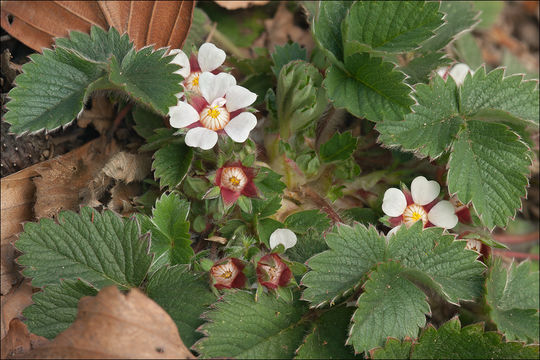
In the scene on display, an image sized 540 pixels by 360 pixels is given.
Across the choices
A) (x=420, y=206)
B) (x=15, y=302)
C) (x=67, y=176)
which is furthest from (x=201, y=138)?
(x=15, y=302)

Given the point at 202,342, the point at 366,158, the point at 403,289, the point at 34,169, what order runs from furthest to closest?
the point at 366,158 < the point at 34,169 < the point at 403,289 < the point at 202,342

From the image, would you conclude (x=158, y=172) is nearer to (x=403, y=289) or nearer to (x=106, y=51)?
(x=106, y=51)

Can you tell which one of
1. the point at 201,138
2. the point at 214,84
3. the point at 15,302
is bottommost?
the point at 15,302

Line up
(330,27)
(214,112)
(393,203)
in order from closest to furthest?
(214,112)
(393,203)
(330,27)

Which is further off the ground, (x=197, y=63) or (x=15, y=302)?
(x=197, y=63)

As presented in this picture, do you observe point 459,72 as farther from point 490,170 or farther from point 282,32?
point 282,32

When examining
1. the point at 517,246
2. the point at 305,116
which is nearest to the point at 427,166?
the point at 305,116

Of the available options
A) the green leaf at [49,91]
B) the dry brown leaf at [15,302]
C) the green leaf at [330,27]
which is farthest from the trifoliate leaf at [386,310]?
the dry brown leaf at [15,302]
